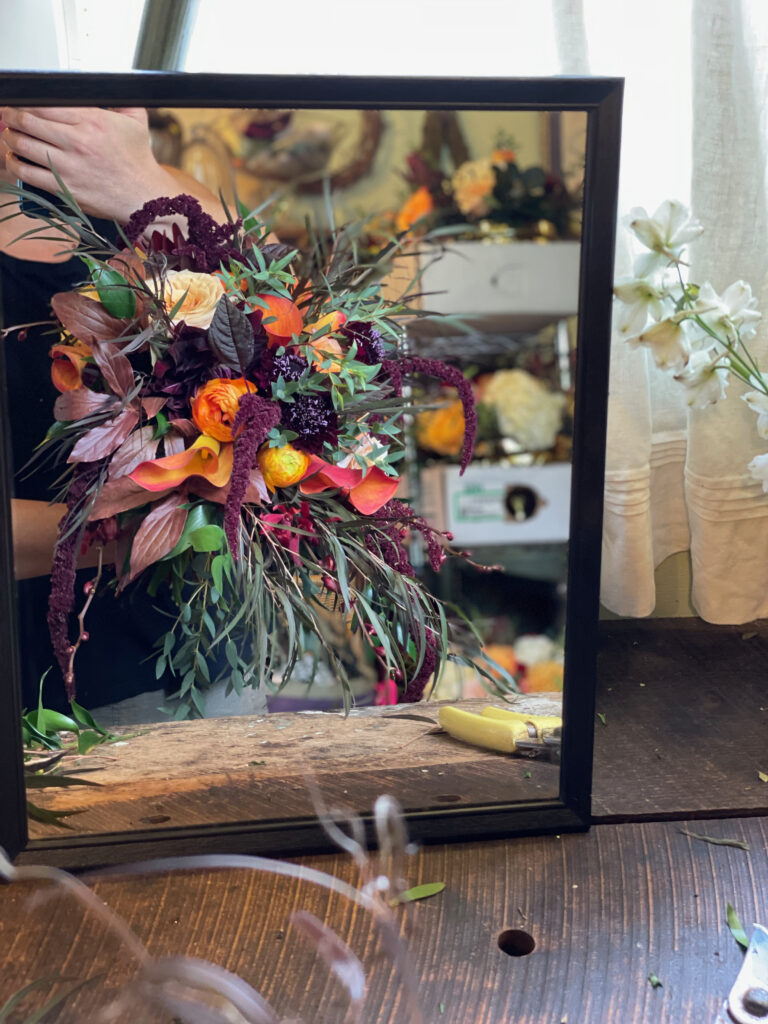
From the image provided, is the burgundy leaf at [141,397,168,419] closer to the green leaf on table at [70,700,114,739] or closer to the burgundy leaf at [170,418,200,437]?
the burgundy leaf at [170,418,200,437]

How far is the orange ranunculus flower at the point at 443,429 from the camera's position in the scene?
0.46 metres

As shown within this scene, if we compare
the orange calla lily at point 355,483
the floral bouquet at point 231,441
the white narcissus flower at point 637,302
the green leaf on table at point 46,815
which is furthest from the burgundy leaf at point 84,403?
the white narcissus flower at point 637,302

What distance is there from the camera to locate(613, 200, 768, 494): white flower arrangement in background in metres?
0.51

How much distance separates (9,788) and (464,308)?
341mm

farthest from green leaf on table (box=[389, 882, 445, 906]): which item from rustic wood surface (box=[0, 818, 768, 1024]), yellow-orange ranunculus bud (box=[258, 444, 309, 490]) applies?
yellow-orange ranunculus bud (box=[258, 444, 309, 490])

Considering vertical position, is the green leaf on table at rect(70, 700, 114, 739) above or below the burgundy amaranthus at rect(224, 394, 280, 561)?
below

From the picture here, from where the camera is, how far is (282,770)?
1.52ft

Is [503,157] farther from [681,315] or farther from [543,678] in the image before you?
[543,678]

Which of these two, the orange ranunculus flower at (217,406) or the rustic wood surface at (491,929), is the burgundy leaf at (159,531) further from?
the rustic wood surface at (491,929)

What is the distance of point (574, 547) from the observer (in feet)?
1.49

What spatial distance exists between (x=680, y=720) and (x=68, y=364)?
0.43m

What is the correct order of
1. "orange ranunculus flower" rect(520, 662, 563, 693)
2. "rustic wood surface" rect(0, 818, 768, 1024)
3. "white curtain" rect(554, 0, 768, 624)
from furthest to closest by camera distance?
"white curtain" rect(554, 0, 768, 624) < "orange ranunculus flower" rect(520, 662, 563, 693) < "rustic wood surface" rect(0, 818, 768, 1024)

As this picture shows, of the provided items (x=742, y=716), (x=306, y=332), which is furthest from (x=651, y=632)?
(x=306, y=332)

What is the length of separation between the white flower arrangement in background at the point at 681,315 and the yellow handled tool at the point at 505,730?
0.71ft
